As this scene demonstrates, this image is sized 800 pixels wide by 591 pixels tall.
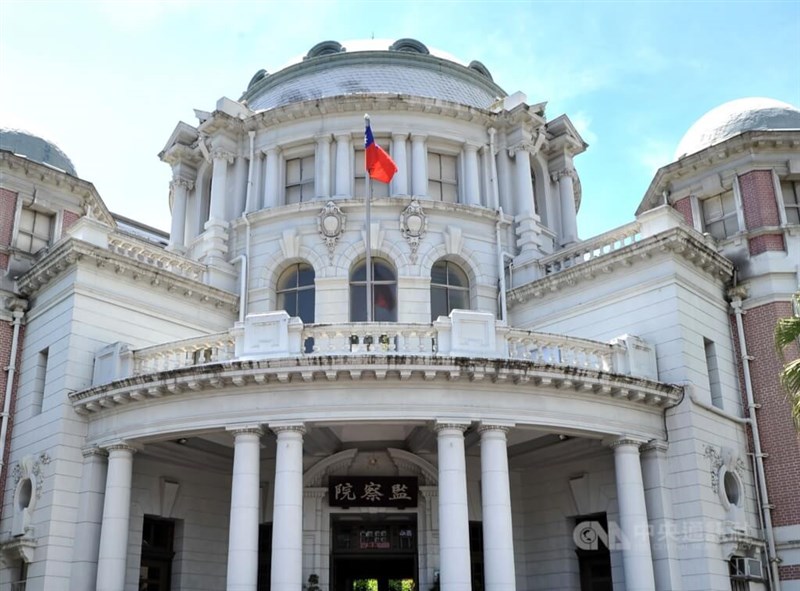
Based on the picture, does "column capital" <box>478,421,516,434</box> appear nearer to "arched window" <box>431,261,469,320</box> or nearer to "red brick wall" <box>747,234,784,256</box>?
"arched window" <box>431,261,469,320</box>

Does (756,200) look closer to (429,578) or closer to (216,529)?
(429,578)

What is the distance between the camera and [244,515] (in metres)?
18.4

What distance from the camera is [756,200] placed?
25.7 metres

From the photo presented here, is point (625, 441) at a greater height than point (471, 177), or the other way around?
point (471, 177)

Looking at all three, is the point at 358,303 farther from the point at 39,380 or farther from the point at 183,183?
the point at 183,183

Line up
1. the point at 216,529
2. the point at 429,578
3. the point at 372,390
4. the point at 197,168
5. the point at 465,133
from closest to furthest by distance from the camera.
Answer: the point at 372,390
the point at 429,578
the point at 216,529
the point at 465,133
the point at 197,168

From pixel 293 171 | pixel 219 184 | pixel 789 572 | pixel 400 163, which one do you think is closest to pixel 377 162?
pixel 400 163

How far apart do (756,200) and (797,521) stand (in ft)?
30.1

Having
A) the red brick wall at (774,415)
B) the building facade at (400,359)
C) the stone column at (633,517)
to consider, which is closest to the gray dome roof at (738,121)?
the building facade at (400,359)

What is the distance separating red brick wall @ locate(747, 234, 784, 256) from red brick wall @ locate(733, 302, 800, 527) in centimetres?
173

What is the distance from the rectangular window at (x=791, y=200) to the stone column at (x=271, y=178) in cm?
1560

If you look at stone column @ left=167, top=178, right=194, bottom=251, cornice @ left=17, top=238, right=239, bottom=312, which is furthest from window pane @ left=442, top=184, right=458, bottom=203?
stone column @ left=167, top=178, right=194, bottom=251

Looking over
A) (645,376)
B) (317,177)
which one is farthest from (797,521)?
(317,177)

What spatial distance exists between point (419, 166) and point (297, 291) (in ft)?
18.8
